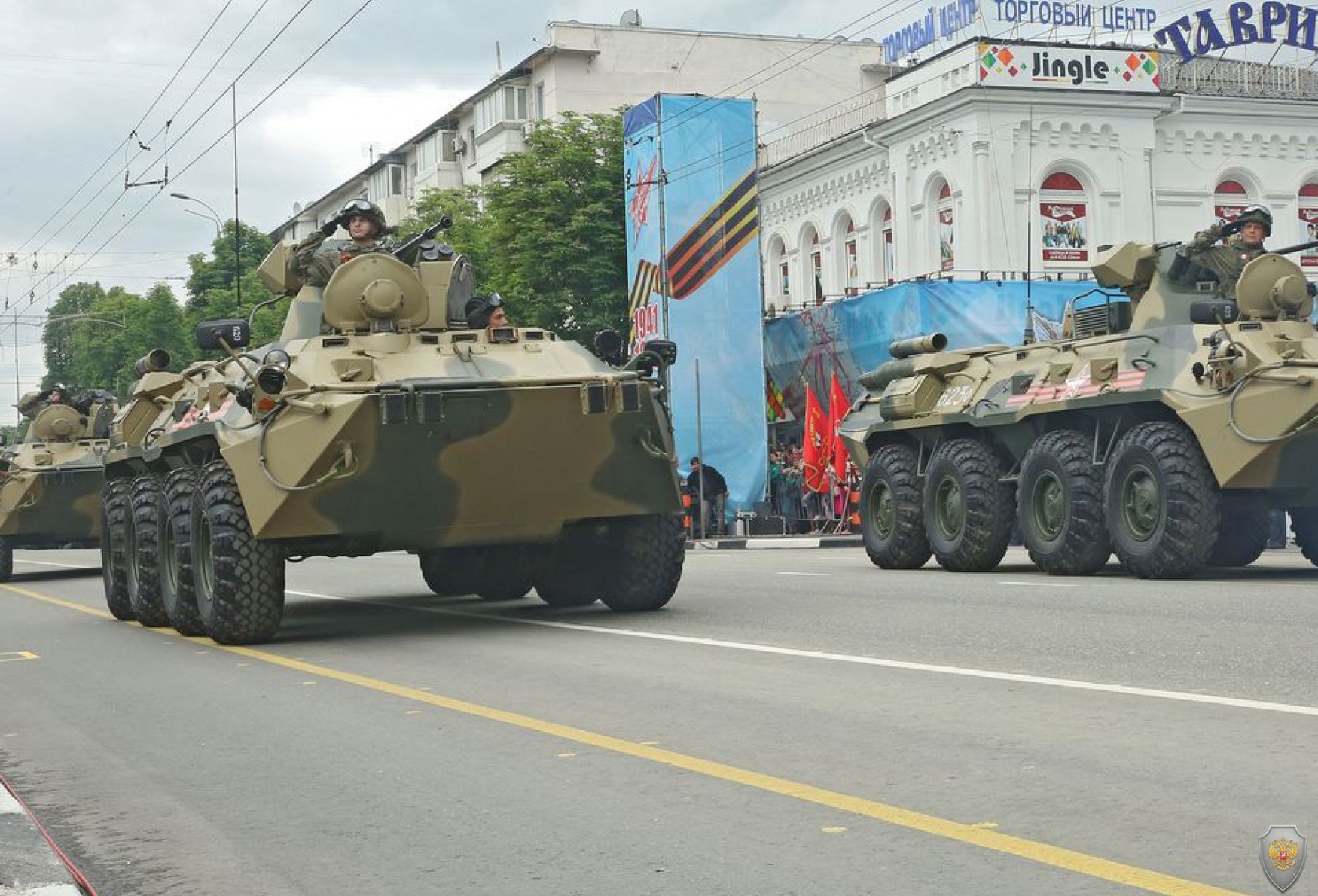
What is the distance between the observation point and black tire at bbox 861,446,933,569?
61.0 ft

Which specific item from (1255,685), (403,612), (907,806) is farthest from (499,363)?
(907,806)

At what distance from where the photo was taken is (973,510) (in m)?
17.3

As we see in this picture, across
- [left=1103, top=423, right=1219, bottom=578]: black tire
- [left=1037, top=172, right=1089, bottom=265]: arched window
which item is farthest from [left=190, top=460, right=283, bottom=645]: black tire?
[left=1037, top=172, right=1089, bottom=265]: arched window

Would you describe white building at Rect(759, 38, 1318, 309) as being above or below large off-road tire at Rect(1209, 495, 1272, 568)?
above

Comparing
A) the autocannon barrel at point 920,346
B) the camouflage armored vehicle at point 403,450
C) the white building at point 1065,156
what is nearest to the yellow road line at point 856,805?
the camouflage armored vehicle at point 403,450

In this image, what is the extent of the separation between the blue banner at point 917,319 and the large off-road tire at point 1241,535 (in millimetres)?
13017

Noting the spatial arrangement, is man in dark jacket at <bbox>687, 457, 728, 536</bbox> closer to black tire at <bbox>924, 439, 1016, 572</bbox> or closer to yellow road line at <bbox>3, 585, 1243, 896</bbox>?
black tire at <bbox>924, 439, 1016, 572</bbox>

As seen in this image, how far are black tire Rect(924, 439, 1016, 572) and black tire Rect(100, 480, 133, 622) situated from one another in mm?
7354

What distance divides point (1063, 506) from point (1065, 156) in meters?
21.1

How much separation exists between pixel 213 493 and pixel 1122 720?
267 inches

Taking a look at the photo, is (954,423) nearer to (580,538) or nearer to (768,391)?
(580,538)

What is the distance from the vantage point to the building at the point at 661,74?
60375 millimetres

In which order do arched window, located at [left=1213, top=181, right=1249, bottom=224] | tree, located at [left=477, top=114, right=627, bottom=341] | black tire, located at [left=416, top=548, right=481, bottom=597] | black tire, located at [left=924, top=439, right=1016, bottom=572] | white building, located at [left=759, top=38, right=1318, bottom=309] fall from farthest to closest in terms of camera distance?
tree, located at [left=477, top=114, right=627, bottom=341]
arched window, located at [left=1213, top=181, right=1249, bottom=224]
white building, located at [left=759, top=38, right=1318, bottom=309]
black tire, located at [left=924, top=439, right=1016, bottom=572]
black tire, located at [left=416, top=548, right=481, bottom=597]

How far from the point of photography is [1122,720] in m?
7.21
